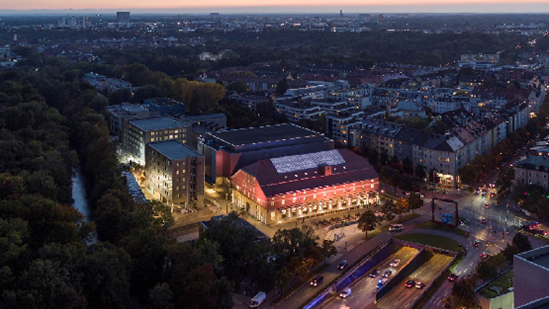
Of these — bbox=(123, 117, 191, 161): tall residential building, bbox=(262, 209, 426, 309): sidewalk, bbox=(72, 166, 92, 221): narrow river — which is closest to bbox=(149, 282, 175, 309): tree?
bbox=(262, 209, 426, 309): sidewalk

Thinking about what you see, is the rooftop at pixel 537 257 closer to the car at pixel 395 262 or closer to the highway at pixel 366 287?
the highway at pixel 366 287

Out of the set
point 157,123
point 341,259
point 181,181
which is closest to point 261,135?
point 181,181

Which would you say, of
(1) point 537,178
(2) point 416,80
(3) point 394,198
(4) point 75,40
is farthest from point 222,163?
(4) point 75,40

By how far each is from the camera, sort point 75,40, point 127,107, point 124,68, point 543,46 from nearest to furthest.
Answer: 1. point 127,107
2. point 124,68
3. point 543,46
4. point 75,40

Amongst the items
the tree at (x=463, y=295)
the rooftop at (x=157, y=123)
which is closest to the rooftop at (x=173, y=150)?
the rooftop at (x=157, y=123)

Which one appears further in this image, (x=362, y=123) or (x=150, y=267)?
(x=362, y=123)

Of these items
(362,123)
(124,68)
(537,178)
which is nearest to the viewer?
(537,178)

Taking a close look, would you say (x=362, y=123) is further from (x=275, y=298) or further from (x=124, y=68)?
(x=124, y=68)
